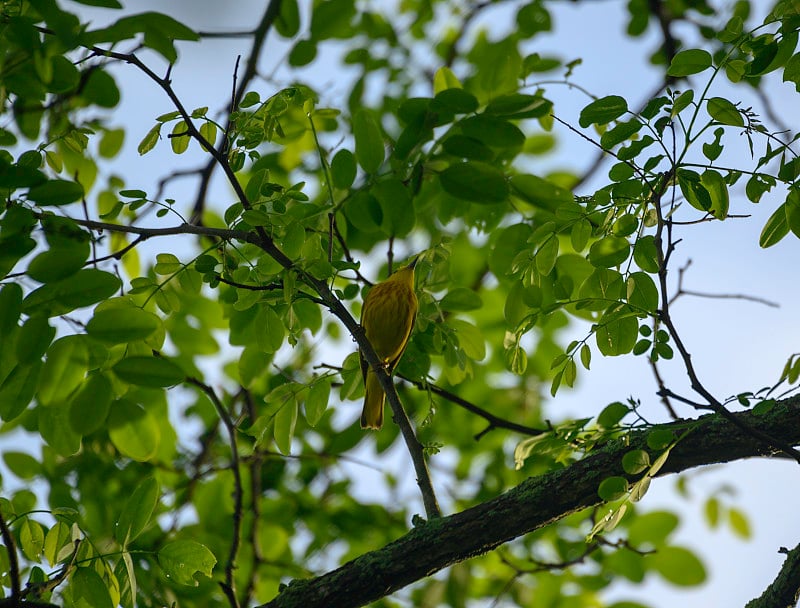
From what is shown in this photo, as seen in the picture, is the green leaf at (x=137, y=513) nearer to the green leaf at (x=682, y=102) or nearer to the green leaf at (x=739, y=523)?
the green leaf at (x=682, y=102)

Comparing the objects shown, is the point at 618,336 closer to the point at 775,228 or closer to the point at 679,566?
the point at 775,228

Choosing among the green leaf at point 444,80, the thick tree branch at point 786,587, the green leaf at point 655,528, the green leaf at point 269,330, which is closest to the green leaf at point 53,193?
the green leaf at point 269,330

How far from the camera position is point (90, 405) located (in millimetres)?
2014

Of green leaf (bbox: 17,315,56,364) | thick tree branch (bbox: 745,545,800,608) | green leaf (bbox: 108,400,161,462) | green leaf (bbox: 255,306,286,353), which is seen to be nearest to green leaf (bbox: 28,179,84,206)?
green leaf (bbox: 17,315,56,364)

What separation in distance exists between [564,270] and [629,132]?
0.70 meters

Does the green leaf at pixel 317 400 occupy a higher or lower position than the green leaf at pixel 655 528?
higher

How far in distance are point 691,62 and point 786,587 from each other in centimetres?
169

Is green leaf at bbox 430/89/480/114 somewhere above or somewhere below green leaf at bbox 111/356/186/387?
above

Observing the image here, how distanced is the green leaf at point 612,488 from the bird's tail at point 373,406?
6.18 ft

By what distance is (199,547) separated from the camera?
257cm

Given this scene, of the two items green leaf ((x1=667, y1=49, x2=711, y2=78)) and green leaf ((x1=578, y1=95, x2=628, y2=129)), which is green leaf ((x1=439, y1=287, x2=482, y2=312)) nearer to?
green leaf ((x1=578, y1=95, x2=628, y2=129))

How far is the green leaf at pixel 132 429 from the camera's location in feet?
6.88

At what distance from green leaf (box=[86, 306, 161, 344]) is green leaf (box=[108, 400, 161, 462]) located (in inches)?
8.3

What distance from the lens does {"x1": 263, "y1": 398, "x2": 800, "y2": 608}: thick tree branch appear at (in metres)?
2.56
